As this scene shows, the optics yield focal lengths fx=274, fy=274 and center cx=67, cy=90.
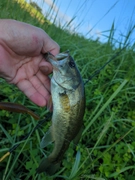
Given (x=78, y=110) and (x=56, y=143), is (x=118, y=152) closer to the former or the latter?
(x=56, y=143)

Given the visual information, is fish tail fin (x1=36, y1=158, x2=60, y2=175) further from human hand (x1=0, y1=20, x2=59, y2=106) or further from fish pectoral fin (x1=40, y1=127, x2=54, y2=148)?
human hand (x1=0, y1=20, x2=59, y2=106)

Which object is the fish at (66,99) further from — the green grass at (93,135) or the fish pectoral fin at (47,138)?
the green grass at (93,135)

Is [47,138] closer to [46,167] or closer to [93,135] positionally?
[46,167]

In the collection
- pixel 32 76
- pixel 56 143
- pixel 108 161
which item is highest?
pixel 32 76

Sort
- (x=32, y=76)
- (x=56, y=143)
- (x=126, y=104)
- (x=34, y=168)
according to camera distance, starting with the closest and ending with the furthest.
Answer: (x=56, y=143) < (x=34, y=168) < (x=32, y=76) < (x=126, y=104)

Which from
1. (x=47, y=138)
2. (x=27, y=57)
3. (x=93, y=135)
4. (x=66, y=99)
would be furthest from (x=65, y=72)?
(x=93, y=135)

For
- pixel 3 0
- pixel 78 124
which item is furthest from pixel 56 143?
pixel 3 0
